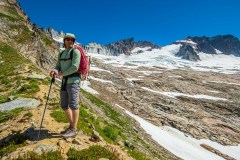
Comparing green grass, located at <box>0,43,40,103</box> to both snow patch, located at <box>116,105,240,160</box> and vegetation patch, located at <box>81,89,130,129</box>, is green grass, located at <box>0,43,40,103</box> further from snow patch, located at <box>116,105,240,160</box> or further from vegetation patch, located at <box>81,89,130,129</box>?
snow patch, located at <box>116,105,240,160</box>

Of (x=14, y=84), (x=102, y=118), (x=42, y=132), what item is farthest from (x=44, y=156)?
(x=102, y=118)

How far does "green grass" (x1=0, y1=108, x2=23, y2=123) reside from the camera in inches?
572

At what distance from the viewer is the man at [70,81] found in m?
11.1

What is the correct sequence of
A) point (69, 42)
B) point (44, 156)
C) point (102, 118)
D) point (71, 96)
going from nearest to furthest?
point (44, 156) → point (71, 96) → point (69, 42) → point (102, 118)

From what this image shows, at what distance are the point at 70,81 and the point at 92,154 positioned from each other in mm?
2943

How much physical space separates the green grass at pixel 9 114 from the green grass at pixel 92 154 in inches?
222

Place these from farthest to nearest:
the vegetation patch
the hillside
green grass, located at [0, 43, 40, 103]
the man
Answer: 1. the vegetation patch
2. green grass, located at [0, 43, 40, 103]
3. the man
4. the hillside

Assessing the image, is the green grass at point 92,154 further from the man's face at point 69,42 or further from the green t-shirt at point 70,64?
the man's face at point 69,42

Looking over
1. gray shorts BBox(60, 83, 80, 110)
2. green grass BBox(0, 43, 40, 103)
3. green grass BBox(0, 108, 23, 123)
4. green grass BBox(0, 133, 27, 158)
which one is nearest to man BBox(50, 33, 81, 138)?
gray shorts BBox(60, 83, 80, 110)

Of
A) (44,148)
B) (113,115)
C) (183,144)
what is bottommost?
(183,144)

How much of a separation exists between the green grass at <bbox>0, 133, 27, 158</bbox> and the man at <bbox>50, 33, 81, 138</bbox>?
162cm

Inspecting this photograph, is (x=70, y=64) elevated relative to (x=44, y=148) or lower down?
elevated

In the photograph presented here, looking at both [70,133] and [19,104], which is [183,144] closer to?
[19,104]

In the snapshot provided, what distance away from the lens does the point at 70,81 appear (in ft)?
37.0
